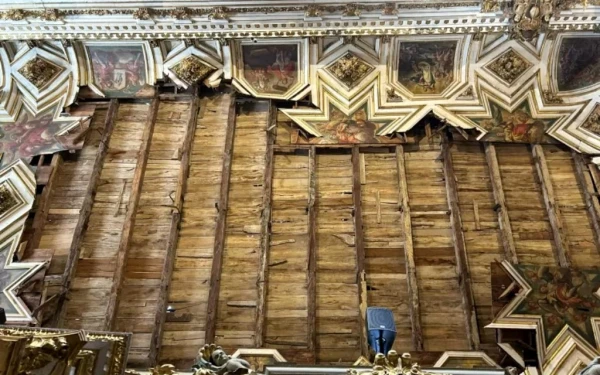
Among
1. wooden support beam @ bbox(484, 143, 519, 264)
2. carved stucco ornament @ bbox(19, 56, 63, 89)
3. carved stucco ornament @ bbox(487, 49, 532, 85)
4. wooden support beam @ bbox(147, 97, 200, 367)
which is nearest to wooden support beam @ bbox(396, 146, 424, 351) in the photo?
wooden support beam @ bbox(484, 143, 519, 264)

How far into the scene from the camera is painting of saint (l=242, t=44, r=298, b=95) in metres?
7.79

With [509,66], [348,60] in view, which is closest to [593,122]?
[509,66]

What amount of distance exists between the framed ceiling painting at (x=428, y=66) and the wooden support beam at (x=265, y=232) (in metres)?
1.82

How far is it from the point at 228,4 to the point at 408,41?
2.51 m

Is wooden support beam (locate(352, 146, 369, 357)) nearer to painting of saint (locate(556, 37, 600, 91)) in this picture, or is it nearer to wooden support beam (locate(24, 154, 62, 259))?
painting of saint (locate(556, 37, 600, 91))

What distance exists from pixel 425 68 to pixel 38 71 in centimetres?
547

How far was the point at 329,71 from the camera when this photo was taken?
7770 mm

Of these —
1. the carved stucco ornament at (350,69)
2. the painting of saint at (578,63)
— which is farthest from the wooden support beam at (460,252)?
the painting of saint at (578,63)

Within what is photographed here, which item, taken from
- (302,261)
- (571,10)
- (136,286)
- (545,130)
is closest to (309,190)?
(302,261)

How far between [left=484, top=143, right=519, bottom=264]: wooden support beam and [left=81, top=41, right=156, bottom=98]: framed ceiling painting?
15.7ft

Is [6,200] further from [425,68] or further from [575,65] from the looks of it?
[575,65]

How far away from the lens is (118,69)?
26.1 feet

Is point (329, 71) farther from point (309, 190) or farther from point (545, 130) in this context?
point (545, 130)

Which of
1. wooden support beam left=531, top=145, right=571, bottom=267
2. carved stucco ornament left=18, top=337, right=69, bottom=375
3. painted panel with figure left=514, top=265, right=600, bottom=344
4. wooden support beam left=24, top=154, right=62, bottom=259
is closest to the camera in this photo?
carved stucco ornament left=18, top=337, right=69, bottom=375
